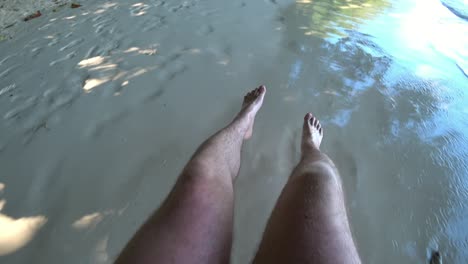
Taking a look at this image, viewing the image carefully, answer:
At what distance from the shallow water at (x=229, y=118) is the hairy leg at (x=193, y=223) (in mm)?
406

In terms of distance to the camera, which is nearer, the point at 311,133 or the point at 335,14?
the point at 311,133

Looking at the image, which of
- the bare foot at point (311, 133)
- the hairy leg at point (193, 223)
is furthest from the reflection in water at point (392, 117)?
the hairy leg at point (193, 223)

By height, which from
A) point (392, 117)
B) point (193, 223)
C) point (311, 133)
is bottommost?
point (392, 117)

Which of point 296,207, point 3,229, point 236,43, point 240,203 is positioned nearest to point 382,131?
point 240,203

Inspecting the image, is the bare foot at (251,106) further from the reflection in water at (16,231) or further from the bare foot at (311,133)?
the reflection in water at (16,231)

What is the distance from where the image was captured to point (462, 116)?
2.15m

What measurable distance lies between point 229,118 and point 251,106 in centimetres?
22

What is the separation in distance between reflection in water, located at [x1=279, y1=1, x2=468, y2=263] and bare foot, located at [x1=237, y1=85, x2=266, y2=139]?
32 centimetres

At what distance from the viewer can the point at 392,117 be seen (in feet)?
6.82

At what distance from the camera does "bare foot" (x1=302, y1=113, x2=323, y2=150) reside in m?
1.70

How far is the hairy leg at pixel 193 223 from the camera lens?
3.11ft

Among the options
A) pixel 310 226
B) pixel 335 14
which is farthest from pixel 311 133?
pixel 335 14

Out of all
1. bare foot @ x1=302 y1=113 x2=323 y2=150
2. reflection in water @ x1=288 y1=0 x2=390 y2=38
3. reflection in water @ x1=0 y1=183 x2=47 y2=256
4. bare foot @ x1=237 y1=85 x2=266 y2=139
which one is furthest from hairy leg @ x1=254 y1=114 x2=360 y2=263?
reflection in water @ x1=288 y1=0 x2=390 y2=38

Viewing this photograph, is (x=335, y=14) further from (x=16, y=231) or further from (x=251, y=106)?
(x=16, y=231)
